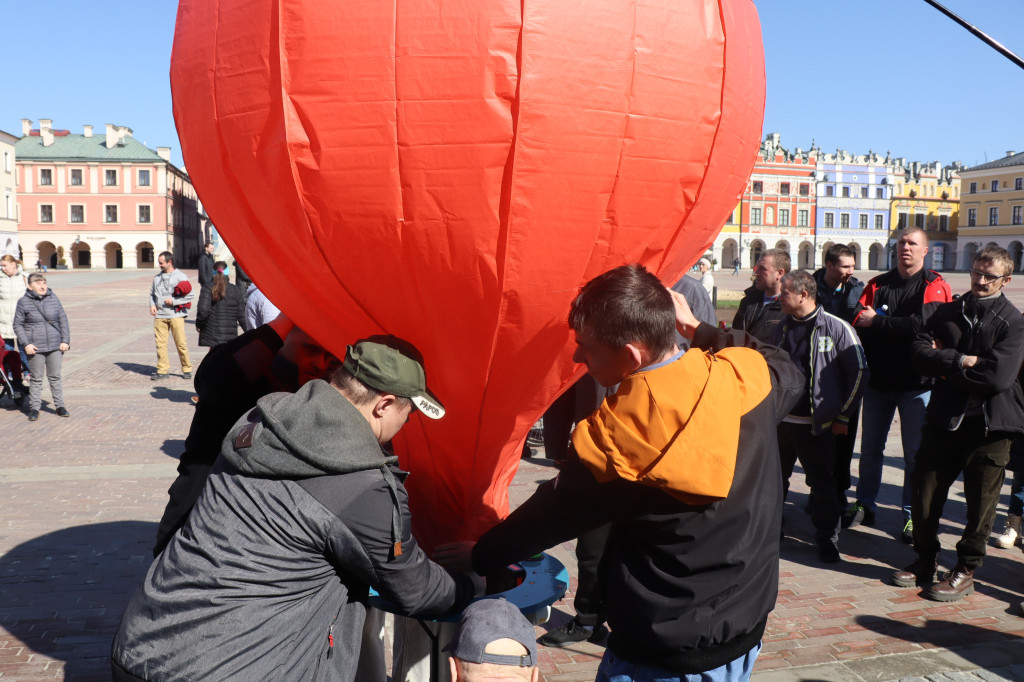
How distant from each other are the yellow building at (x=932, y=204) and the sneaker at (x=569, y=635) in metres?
86.4

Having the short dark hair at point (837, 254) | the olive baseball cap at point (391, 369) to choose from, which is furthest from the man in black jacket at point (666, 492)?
the short dark hair at point (837, 254)

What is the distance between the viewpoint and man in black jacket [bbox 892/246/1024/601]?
448cm

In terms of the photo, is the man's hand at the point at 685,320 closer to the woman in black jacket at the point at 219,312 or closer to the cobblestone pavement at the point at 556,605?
the cobblestone pavement at the point at 556,605

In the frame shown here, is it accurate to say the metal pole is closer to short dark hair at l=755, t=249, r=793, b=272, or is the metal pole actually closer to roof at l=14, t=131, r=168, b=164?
short dark hair at l=755, t=249, r=793, b=272

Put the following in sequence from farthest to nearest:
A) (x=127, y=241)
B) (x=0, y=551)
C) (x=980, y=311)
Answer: (x=127, y=241) → (x=0, y=551) → (x=980, y=311)

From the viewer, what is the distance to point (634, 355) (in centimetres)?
184

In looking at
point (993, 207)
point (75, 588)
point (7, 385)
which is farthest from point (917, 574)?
point (993, 207)

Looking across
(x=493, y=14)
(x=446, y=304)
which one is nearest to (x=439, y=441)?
(x=446, y=304)

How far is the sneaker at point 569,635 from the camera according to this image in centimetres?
426

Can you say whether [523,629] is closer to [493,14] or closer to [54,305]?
[493,14]

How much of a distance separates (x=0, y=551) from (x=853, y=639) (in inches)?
217

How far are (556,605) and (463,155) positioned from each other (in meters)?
3.56

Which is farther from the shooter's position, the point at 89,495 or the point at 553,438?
the point at 89,495

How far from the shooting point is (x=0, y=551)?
18.1 ft
